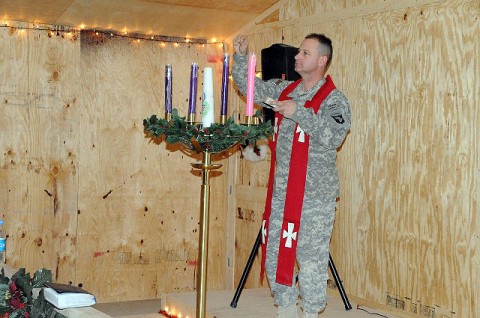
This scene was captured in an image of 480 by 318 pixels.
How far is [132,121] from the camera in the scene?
555 centimetres

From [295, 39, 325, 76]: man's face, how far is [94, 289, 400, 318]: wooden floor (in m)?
1.37

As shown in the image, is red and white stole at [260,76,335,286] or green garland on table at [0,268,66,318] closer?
green garland on table at [0,268,66,318]

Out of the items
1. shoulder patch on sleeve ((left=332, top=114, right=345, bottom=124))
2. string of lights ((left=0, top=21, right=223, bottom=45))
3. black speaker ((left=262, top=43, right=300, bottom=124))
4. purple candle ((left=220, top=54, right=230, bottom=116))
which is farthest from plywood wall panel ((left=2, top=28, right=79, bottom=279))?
purple candle ((left=220, top=54, right=230, bottom=116))

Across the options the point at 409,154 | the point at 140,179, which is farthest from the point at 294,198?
the point at 140,179

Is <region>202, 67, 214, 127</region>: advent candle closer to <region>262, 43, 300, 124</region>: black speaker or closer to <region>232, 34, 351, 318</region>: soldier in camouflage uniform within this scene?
<region>232, 34, 351, 318</region>: soldier in camouflage uniform

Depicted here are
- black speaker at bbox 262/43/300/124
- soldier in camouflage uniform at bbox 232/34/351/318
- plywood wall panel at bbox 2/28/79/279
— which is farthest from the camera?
plywood wall panel at bbox 2/28/79/279

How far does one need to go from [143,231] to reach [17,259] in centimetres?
88

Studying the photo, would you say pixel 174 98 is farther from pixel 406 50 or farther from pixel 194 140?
pixel 194 140

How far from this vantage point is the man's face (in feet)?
13.1

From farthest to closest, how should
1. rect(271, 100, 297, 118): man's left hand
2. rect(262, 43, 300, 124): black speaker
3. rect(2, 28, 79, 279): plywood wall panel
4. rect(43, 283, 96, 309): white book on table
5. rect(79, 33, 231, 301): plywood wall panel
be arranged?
rect(79, 33, 231, 301): plywood wall panel → rect(2, 28, 79, 279): plywood wall panel → rect(262, 43, 300, 124): black speaker → rect(271, 100, 297, 118): man's left hand → rect(43, 283, 96, 309): white book on table

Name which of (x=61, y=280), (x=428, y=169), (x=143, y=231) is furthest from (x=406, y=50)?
(x=61, y=280)

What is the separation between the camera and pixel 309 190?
396cm

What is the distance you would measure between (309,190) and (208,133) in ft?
4.87

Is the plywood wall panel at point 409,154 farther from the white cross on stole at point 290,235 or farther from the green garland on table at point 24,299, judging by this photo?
the green garland on table at point 24,299
